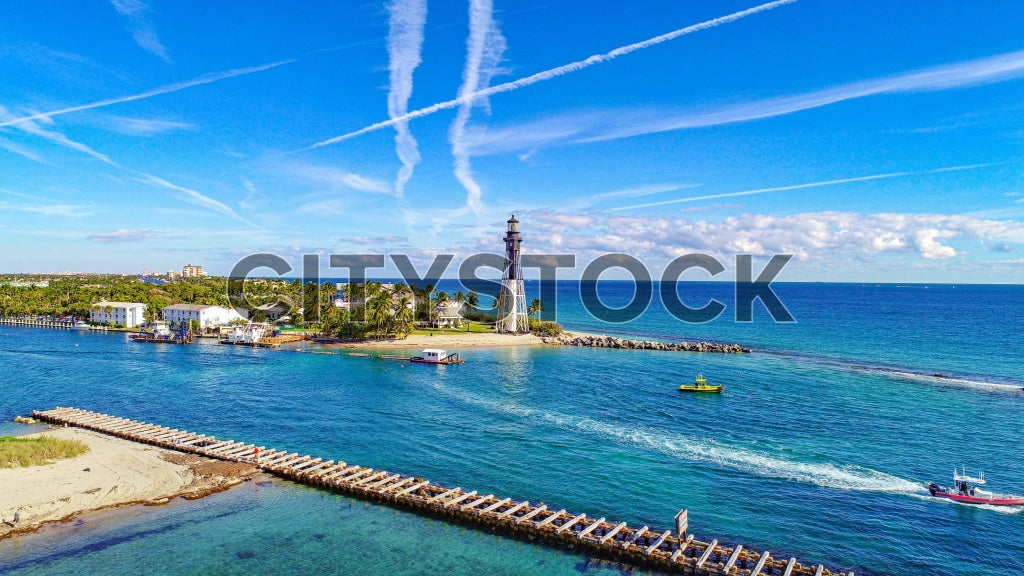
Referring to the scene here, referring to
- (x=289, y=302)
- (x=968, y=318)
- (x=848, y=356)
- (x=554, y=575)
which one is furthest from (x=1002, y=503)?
(x=968, y=318)

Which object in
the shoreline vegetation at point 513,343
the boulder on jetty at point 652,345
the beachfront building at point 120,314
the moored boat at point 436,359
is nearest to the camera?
the moored boat at point 436,359

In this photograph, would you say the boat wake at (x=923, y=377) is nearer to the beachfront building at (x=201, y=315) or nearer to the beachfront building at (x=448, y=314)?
the beachfront building at (x=448, y=314)

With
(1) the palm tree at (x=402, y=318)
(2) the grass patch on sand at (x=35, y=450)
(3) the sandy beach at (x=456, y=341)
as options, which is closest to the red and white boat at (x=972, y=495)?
(2) the grass patch on sand at (x=35, y=450)

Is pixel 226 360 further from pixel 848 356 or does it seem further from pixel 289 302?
pixel 848 356

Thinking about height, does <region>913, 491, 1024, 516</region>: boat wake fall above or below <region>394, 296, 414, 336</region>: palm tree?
below

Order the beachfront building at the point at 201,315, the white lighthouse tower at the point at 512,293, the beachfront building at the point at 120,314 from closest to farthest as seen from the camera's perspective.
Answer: the white lighthouse tower at the point at 512,293 → the beachfront building at the point at 201,315 → the beachfront building at the point at 120,314

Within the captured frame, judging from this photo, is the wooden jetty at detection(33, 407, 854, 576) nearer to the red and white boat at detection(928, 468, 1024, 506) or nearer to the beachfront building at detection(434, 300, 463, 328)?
the red and white boat at detection(928, 468, 1024, 506)

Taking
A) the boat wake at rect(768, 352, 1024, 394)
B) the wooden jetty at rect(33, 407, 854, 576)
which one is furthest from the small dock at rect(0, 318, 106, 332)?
the boat wake at rect(768, 352, 1024, 394)
